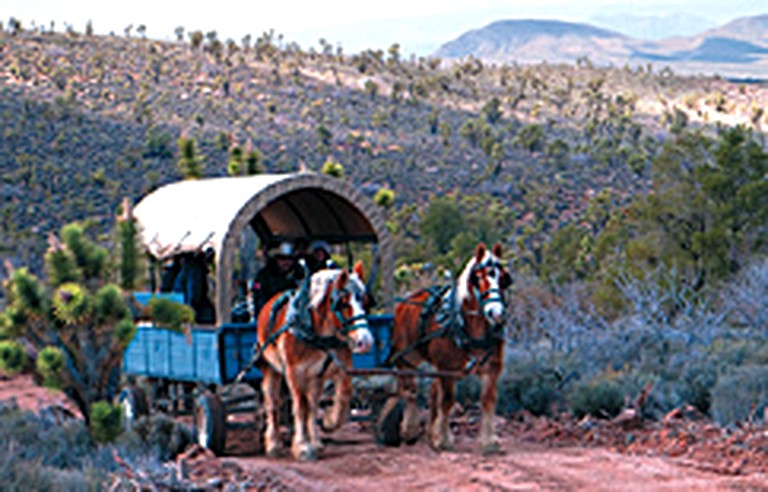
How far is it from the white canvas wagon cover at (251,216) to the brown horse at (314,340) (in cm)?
85

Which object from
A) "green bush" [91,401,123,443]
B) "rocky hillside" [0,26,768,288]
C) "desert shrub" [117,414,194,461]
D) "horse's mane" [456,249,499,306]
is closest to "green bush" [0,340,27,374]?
"green bush" [91,401,123,443]

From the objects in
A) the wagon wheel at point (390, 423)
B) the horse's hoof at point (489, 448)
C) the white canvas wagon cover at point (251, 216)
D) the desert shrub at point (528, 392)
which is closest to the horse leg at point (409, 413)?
the wagon wheel at point (390, 423)

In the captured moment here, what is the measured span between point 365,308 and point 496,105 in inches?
2303

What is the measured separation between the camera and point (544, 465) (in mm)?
10430

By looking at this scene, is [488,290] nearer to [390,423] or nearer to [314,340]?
[314,340]

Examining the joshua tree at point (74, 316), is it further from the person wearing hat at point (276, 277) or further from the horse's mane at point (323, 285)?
the horse's mane at point (323, 285)

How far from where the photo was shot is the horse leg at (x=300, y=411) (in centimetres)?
1088

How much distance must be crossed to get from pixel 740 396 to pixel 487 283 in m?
4.09

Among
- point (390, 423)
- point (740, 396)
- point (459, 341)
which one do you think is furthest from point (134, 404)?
point (740, 396)

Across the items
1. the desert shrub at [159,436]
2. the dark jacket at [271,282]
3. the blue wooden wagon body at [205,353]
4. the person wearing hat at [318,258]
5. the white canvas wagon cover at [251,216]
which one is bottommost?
the desert shrub at [159,436]

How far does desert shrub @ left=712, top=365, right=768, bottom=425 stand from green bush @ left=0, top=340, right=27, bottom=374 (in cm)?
770

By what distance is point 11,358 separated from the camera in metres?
11.4

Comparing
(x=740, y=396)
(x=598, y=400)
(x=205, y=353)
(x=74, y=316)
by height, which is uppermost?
(x=74, y=316)

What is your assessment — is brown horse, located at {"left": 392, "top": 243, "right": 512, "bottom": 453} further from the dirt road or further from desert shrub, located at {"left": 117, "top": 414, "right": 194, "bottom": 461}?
desert shrub, located at {"left": 117, "top": 414, "right": 194, "bottom": 461}
